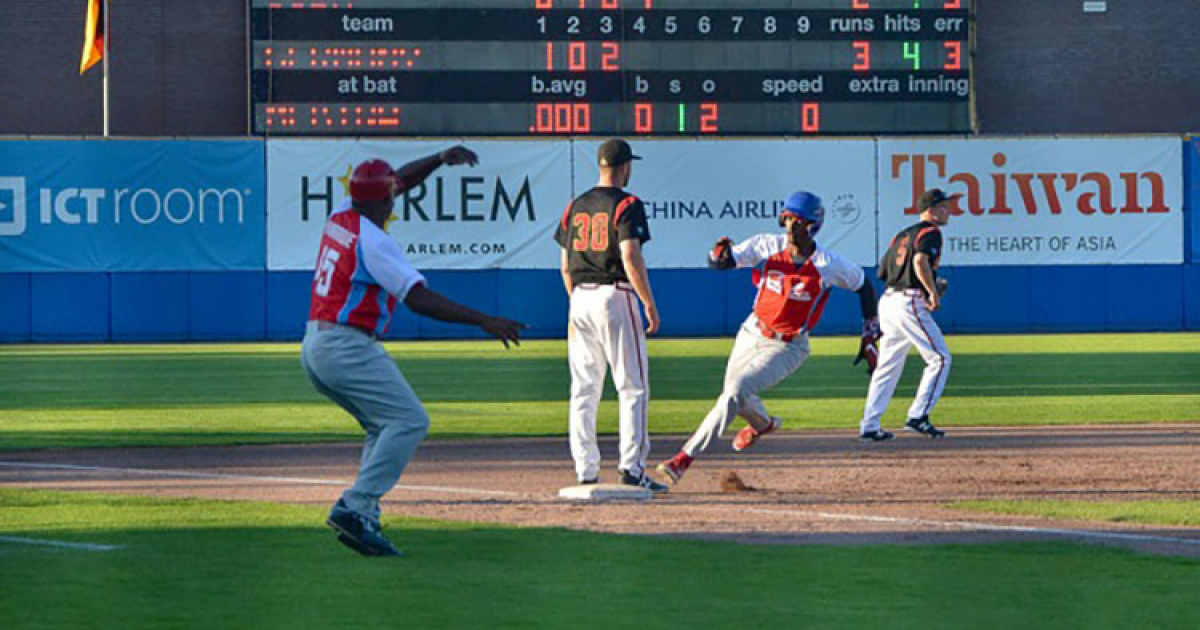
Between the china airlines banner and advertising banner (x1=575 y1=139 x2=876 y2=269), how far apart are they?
48 cm

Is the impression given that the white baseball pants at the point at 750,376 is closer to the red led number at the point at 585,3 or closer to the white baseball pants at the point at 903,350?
the white baseball pants at the point at 903,350

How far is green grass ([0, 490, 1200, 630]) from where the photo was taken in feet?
23.1

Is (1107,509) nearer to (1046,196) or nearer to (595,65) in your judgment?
(595,65)

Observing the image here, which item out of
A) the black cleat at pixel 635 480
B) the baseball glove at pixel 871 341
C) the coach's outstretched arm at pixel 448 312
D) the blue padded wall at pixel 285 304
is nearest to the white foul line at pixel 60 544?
the coach's outstretched arm at pixel 448 312

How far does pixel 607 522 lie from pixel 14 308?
92.2ft

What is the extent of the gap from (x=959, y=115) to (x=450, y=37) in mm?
7948

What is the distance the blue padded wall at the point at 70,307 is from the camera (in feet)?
118

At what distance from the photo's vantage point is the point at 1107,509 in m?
10.6

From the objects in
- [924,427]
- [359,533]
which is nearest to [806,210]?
[924,427]

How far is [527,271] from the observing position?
37.2m

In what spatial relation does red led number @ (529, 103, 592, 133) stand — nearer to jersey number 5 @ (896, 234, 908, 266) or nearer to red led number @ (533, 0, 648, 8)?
red led number @ (533, 0, 648, 8)

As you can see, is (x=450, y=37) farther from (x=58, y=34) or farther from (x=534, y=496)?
(x=534, y=496)

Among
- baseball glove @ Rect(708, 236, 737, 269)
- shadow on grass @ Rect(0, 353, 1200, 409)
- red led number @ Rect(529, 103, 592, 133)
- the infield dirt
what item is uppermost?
red led number @ Rect(529, 103, 592, 133)

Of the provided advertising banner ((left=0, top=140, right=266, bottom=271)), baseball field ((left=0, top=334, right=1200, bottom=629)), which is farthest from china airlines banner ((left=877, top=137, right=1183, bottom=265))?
baseball field ((left=0, top=334, right=1200, bottom=629))
